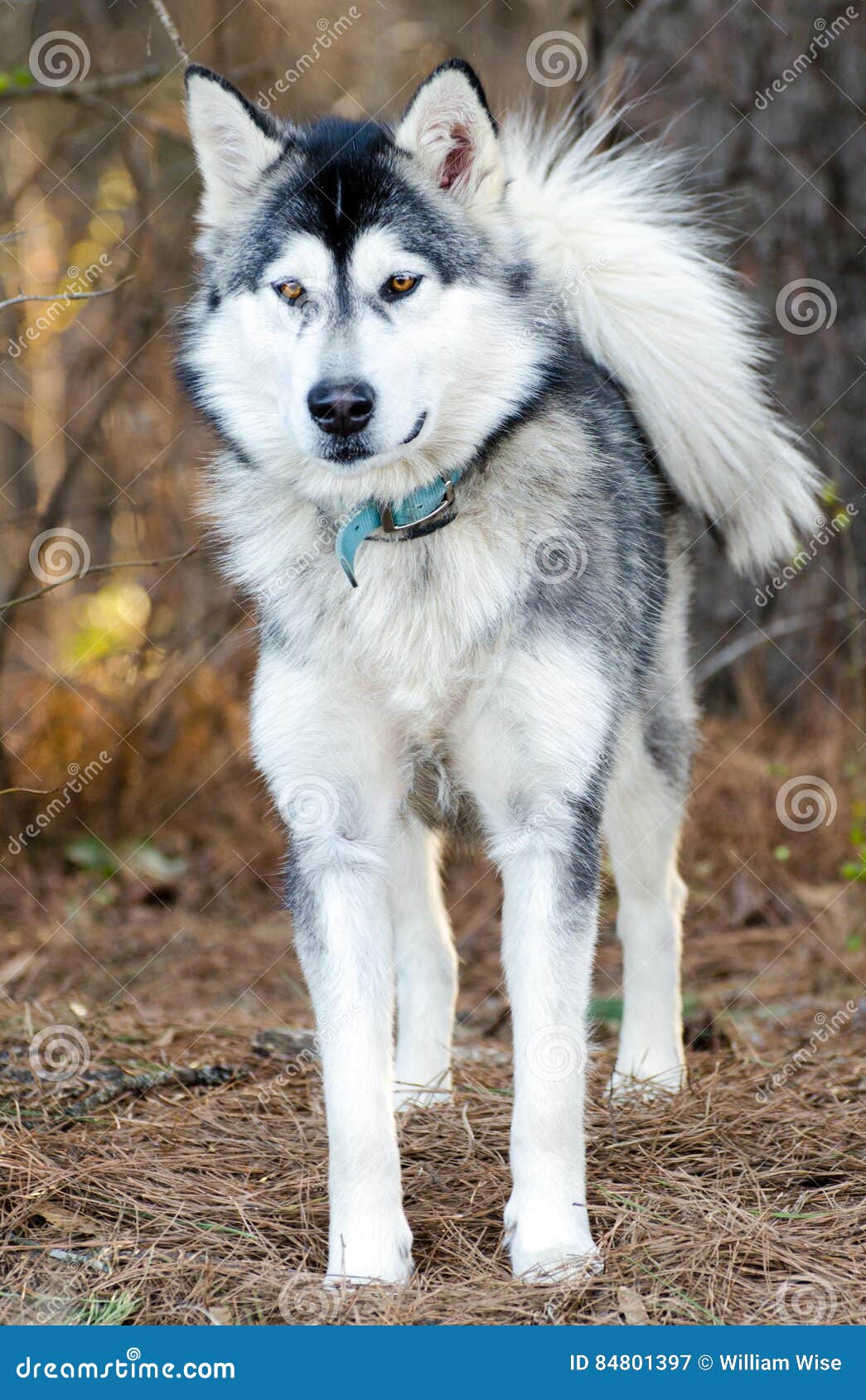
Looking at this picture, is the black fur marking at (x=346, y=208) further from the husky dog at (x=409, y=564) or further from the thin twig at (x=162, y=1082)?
the thin twig at (x=162, y=1082)

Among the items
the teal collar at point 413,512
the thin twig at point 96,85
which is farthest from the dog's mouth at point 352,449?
the thin twig at point 96,85

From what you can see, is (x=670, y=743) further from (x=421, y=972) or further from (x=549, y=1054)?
(x=549, y=1054)

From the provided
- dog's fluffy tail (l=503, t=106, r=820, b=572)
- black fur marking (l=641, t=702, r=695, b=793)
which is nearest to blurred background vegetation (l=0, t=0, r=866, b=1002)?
black fur marking (l=641, t=702, r=695, b=793)

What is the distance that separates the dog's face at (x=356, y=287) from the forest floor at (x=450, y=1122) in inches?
57.0

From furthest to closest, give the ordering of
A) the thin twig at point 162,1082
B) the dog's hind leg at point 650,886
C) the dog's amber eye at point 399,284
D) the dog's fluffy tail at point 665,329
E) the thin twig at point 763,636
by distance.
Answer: the thin twig at point 763,636 < the dog's hind leg at point 650,886 < the dog's fluffy tail at point 665,329 < the thin twig at point 162,1082 < the dog's amber eye at point 399,284

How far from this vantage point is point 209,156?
112 inches

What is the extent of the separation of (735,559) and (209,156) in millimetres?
1831

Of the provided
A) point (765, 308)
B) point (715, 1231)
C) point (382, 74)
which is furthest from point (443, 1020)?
point (382, 74)

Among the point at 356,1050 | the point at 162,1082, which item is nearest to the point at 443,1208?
the point at 356,1050

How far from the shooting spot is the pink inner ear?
2.76 meters

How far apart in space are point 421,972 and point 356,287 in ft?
5.57

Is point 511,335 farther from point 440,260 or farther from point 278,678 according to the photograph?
point 278,678

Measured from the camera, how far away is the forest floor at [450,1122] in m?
2.37

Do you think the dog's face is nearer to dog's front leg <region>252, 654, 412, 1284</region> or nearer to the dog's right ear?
the dog's right ear
